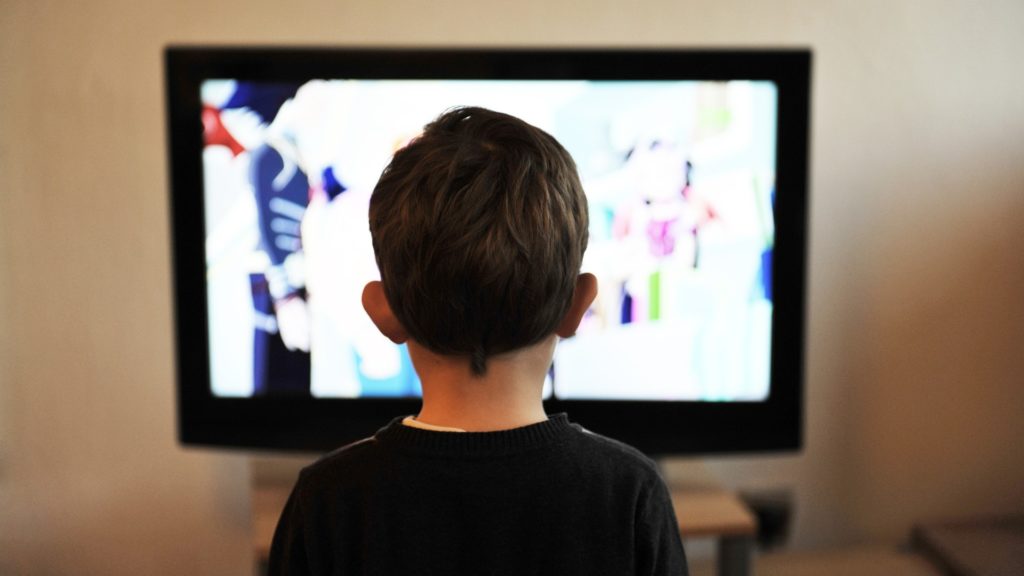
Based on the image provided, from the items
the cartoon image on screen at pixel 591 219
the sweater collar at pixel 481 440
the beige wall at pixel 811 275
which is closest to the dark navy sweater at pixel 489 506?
the sweater collar at pixel 481 440

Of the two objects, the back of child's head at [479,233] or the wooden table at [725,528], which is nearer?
the back of child's head at [479,233]

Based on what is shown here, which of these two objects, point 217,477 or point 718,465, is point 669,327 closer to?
point 718,465

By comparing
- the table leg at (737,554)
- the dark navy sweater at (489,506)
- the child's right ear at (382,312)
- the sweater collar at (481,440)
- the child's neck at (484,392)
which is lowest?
the table leg at (737,554)

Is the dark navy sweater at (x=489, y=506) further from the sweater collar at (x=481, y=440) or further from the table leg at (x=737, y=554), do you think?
the table leg at (x=737, y=554)

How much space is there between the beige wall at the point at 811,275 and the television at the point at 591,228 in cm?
31

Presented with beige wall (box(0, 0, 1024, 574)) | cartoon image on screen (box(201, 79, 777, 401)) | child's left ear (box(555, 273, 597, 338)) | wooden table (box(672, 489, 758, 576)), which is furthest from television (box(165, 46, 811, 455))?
child's left ear (box(555, 273, 597, 338))

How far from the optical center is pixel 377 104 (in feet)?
6.00

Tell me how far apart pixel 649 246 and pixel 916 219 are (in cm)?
Result: 74

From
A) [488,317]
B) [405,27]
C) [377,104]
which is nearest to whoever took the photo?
[488,317]

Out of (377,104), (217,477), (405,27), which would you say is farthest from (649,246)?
(217,477)

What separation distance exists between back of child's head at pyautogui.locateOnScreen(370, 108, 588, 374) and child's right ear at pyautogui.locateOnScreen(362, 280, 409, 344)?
21mm

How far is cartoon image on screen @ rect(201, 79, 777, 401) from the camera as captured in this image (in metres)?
1.84

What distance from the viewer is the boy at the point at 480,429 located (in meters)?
0.89

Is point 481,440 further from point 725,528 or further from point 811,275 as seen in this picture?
point 811,275
